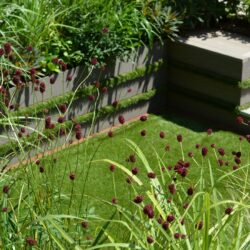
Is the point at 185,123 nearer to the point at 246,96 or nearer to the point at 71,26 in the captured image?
the point at 246,96

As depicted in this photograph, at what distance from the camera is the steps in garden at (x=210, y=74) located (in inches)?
295

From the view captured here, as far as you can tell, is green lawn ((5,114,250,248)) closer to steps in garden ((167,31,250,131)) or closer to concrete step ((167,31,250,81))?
steps in garden ((167,31,250,131))

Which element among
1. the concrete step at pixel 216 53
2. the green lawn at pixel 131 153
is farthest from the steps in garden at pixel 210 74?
the green lawn at pixel 131 153

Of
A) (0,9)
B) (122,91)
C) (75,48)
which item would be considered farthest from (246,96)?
(0,9)

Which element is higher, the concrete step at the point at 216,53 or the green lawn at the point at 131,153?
the concrete step at the point at 216,53

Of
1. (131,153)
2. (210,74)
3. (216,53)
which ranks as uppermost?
(216,53)

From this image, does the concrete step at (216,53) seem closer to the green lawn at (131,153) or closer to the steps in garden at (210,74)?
the steps in garden at (210,74)

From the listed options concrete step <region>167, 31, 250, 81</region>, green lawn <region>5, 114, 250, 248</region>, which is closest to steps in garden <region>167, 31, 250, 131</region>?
concrete step <region>167, 31, 250, 81</region>

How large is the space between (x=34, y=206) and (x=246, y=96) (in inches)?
173

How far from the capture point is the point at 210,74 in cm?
767

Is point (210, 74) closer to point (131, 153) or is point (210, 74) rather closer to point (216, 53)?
point (216, 53)

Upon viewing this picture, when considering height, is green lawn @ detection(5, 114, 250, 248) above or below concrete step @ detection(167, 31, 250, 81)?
below

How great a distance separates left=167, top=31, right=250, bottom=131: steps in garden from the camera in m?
7.50

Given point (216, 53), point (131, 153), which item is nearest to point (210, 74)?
point (216, 53)
